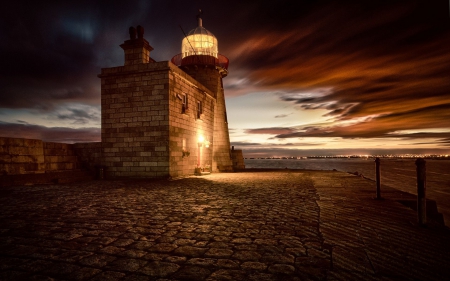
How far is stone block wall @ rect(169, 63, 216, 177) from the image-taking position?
44.1 ft

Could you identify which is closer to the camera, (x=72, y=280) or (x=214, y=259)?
(x=72, y=280)

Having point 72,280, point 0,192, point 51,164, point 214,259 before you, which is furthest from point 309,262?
point 51,164

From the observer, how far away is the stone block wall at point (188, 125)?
13453 mm

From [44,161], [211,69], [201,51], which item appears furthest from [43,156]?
[201,51]

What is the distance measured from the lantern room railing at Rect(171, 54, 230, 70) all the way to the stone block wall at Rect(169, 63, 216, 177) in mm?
2371

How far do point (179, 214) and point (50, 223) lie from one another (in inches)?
83.0

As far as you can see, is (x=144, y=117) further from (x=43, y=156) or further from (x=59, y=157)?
(x=43, y=156)

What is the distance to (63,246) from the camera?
308cm

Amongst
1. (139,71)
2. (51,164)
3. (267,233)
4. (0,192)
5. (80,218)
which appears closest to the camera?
(267,233)

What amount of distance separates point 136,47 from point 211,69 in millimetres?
6794

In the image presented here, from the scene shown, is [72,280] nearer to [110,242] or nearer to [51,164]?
[110,242]

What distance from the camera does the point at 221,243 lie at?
3.15 m

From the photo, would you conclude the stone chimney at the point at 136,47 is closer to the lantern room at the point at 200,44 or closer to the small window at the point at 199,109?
the small window at the point at 199,109

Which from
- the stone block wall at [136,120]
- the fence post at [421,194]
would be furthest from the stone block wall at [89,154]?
the fence post at [421,194]
